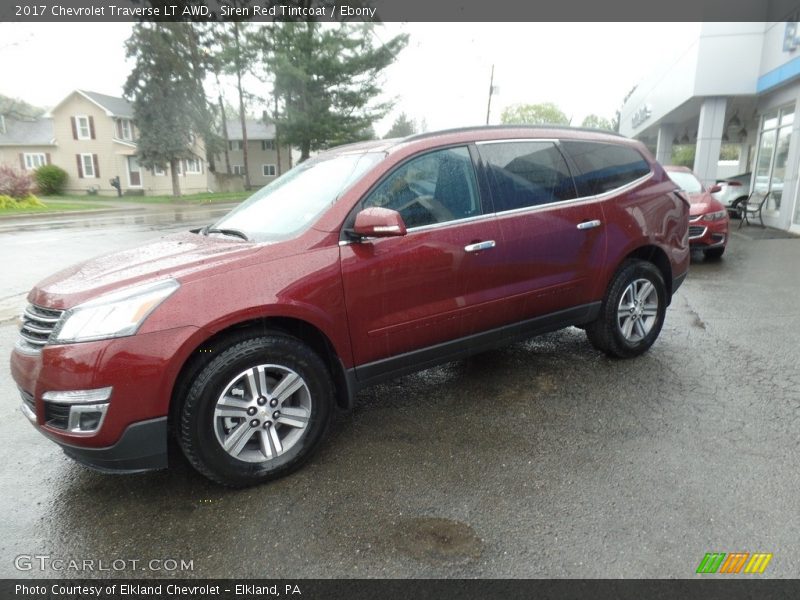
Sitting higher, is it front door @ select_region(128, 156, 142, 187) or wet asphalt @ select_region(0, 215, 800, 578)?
front door @ select_region(128, 156, 142, 187)

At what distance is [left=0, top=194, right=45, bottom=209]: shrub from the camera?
23.2 meters

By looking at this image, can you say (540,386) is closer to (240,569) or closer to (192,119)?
(240,569)

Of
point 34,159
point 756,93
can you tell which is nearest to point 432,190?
point 756,93

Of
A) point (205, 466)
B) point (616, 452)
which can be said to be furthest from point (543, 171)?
point (205, 466)

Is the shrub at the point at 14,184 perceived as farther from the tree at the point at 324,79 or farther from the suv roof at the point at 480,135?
the suv roof at the point at 480,135

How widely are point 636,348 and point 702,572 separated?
2.52 metres

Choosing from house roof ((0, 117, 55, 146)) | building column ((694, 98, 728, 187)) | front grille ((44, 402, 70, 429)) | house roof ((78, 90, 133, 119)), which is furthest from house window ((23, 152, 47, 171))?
front grille ((44, 402, 70, 429))

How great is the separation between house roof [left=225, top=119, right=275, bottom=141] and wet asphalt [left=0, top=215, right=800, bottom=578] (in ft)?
174

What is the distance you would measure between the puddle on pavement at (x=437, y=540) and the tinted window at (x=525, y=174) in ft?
6.70

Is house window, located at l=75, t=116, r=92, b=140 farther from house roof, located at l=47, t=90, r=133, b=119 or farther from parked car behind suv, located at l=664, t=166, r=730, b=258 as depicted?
parked car behind suv, located at l=664, t=166, r=730, b=258

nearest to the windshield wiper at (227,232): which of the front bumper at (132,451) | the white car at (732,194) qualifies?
the front bumper at (132,451)

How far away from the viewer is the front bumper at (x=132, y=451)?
251cm

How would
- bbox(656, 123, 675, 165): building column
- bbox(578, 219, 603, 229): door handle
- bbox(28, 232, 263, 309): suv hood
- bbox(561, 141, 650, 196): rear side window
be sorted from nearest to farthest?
bbox(28, 232, 263, 309): suv hood → bbox(578, 219, 603, 229): door handle → bbox(561, 141, 650, 196): rear side window → bbox(656, 123, 675, 165): building column

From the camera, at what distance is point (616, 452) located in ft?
10.2
